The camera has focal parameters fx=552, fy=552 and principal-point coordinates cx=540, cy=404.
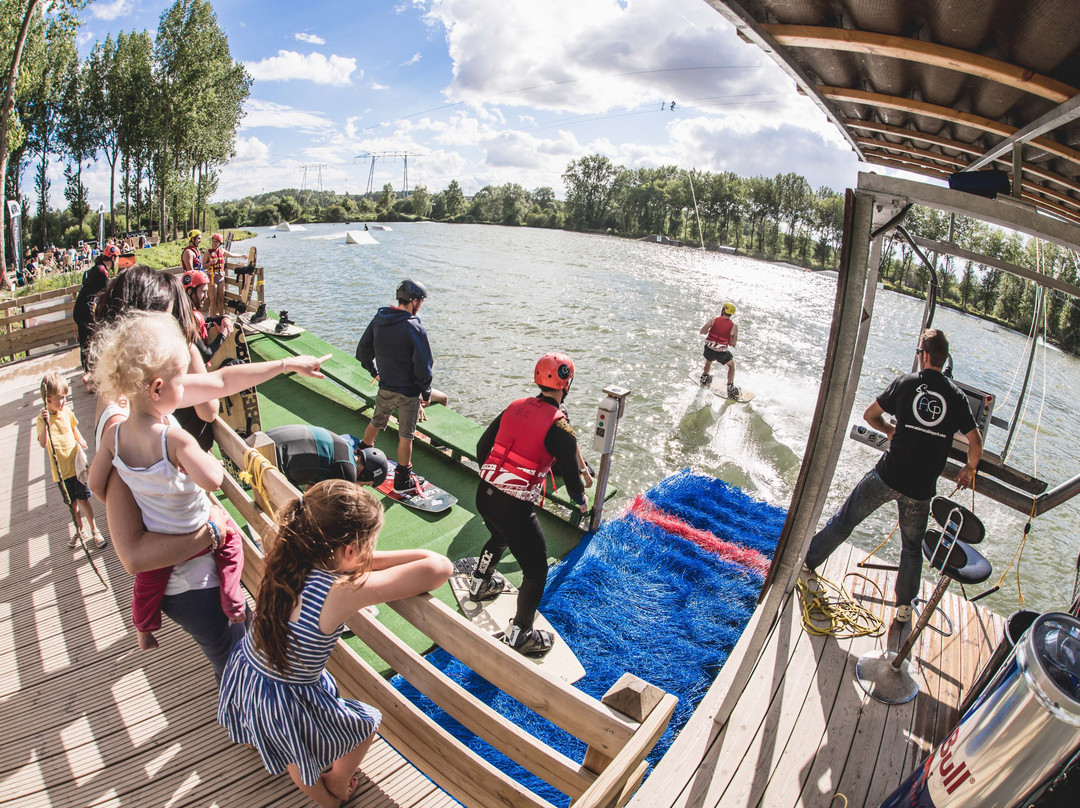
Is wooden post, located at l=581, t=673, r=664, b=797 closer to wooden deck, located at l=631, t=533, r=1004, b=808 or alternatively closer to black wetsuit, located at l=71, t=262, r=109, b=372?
wooden deck, located at l=631, t=533, r=1004, b=808

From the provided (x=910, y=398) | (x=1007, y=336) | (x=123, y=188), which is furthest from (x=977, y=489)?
(x=123, y=188)

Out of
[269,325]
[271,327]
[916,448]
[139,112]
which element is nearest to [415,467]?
[916,448]

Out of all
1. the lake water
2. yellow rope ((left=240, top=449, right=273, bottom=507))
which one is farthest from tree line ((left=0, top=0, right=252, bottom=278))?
yellow rope ((left=240, top=449, right=273, bottom=507))

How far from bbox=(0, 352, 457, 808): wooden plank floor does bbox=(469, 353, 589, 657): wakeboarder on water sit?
1.41 m

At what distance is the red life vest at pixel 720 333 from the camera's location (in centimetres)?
1117

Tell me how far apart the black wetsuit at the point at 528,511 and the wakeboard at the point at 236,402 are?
123 inches

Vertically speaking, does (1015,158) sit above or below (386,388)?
above

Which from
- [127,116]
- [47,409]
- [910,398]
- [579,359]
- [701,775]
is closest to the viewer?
[701,775]

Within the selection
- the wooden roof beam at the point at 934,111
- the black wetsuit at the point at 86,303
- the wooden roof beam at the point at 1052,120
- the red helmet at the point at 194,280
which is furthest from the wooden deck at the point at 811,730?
the black wetsuit at the point at 86,303

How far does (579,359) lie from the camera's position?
15219 millimetres

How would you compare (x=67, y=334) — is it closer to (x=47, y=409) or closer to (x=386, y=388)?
(x=47, y=409)

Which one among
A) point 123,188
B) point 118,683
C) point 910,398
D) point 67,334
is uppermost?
point 123,188

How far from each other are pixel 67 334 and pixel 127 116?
40298 mm

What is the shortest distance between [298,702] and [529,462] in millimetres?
1834
